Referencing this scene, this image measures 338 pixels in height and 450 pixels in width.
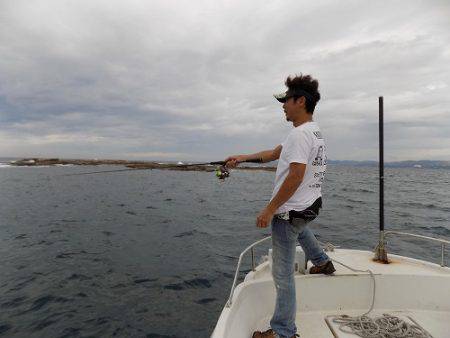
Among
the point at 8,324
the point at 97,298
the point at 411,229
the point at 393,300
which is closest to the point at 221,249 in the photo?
the point at 97,298

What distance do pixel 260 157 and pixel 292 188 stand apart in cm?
149

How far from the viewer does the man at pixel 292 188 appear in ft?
10.8

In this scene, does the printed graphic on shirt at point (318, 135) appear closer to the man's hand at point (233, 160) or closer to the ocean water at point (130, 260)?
the man's hand at point (233, 160)

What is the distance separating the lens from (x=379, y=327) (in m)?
4.31

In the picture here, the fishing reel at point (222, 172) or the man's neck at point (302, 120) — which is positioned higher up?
the man's neck at point (302, 120)

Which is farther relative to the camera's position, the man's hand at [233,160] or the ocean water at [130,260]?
the ocean water at [130,260]

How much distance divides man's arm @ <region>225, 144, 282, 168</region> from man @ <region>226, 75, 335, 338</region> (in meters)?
0.78

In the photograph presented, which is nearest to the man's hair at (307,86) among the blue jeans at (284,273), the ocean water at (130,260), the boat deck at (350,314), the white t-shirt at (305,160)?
the white t-shirt at (305,160)

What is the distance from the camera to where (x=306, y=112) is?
12.0 ft

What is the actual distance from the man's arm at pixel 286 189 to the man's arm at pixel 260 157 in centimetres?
109

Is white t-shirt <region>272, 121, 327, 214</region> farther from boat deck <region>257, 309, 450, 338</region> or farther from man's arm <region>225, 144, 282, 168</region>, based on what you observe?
boat deck <region>257, 309, 450, 338</region>

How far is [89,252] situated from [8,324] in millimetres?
4970

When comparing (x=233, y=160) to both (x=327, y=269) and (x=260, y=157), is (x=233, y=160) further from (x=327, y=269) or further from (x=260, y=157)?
(x=327, y=269)

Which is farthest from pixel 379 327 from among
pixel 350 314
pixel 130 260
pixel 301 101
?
pixel 130 260
